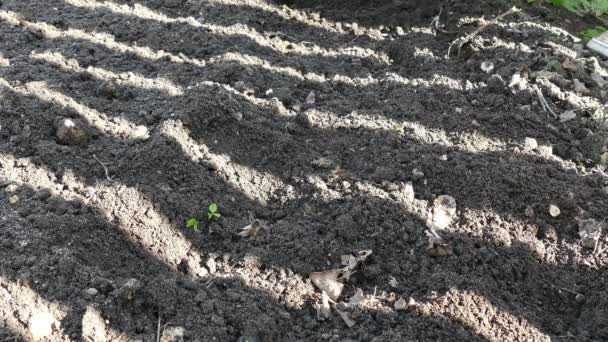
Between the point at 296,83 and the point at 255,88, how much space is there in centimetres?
27

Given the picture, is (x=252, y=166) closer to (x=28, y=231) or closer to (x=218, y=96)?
(x=218, y=96)

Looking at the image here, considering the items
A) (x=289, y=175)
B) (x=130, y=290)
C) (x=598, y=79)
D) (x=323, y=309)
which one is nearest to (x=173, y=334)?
(x=130, y=290)

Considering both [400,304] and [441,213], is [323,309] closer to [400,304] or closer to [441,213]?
[400,304]

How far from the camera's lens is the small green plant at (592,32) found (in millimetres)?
3742

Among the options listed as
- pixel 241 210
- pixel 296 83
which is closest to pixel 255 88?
→ pixel 296 83

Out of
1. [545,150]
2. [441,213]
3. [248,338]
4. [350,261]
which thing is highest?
[545,150]

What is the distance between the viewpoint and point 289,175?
2.91 metres

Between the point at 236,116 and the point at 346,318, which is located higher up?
the point at 236,116

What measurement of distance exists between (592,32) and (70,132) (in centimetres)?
335

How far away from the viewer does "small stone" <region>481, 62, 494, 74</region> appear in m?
3.42

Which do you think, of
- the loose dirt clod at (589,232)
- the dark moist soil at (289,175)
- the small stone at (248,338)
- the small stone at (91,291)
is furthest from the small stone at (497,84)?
the small stone at (91,291)

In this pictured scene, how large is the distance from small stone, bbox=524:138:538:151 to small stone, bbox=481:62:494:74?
2.05ft

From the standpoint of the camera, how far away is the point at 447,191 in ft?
9.09

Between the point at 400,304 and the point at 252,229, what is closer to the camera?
the point at 400,304
